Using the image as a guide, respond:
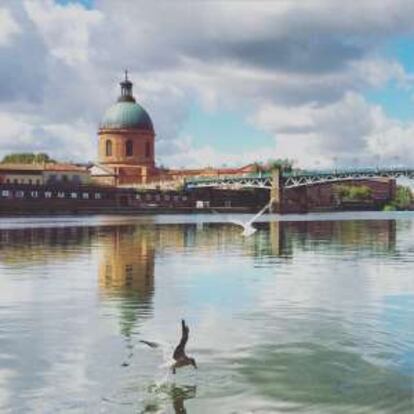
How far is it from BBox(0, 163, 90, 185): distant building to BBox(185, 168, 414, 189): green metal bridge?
21.8 m

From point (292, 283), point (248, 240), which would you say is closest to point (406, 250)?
point (248, 240)

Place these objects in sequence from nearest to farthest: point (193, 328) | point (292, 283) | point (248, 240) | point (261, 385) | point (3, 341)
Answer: point (261, 385) < point (3, 341) < point (193, 328) < point (292, 283) < point (248, 240)

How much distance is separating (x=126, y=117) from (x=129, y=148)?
264 inches

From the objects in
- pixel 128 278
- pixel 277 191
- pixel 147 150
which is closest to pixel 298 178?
pixel 277 191

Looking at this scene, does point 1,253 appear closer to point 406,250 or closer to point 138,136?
point 406,250

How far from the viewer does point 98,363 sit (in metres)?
13.6

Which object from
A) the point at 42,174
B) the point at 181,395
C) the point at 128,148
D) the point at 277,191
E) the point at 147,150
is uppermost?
the point at 128,148

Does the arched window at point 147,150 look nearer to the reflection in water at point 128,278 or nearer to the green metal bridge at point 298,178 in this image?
the green metal bridge at point 298,178

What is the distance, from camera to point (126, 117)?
185m

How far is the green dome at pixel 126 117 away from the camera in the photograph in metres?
184

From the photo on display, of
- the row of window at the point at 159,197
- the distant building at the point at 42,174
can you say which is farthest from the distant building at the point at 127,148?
the row of window at the point at 159,197

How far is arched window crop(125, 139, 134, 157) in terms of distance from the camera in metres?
184

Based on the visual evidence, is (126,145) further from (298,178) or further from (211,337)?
(211,337)

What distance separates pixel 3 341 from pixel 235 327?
444 cm
